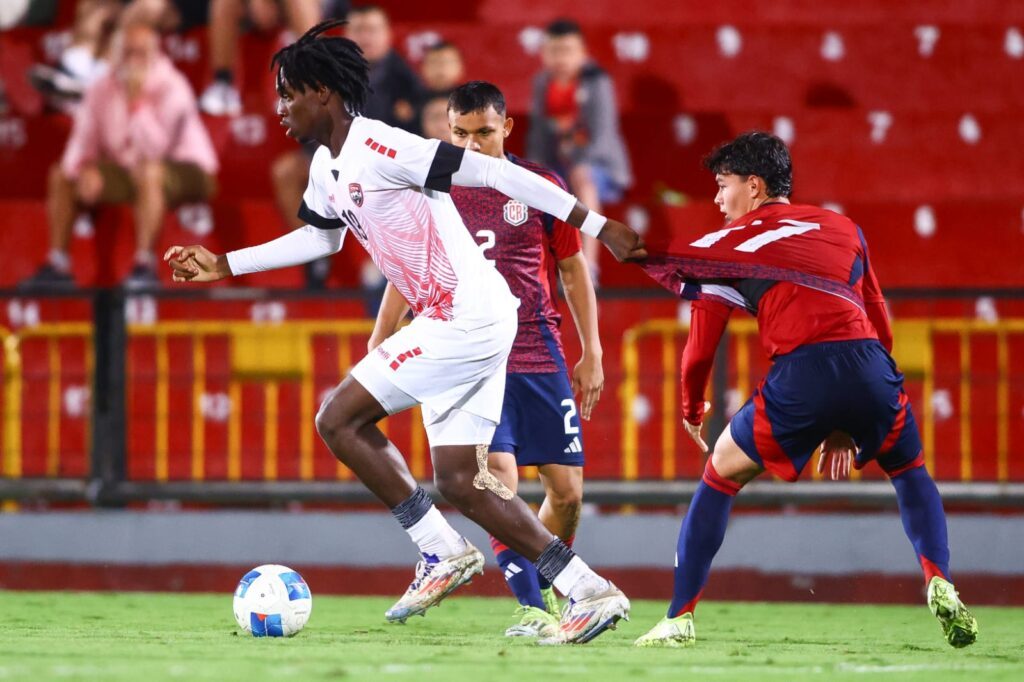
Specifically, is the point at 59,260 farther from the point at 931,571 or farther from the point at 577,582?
the point at 931,571

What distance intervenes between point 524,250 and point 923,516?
67.8 inches

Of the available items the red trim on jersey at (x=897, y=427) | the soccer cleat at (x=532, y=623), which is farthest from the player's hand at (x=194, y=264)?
the red trim on jersey at (x=897, y=427)

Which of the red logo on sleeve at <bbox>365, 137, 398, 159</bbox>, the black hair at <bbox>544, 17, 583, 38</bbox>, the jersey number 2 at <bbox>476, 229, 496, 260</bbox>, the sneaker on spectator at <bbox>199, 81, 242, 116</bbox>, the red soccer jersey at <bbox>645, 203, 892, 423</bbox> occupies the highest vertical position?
the black hair at <bbox>544, 17, 583, 38</bbox>

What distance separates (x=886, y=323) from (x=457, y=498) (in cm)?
158

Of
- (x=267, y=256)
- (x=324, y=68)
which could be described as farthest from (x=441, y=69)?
(x=324, y=68)

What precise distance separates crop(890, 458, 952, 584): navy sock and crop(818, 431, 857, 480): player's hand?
17cm

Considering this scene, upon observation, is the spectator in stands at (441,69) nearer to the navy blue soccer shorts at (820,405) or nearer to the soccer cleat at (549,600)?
the soccer cleat at (549,600)

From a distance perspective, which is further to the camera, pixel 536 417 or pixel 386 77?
pixel 386 77

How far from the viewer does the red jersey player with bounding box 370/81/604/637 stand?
5805 mm

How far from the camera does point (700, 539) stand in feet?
16.9

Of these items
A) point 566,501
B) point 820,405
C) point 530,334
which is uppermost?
point 530,334

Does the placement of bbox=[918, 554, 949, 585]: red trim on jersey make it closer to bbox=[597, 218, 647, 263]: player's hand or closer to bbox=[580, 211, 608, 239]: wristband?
bbox=[597, 218, 647, 263]: player's hand

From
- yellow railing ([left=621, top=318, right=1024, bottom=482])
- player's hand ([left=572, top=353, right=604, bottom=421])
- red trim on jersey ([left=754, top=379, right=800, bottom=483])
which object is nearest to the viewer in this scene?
red trim on jersey ([left=754, top=379, right=800, bottom=483])

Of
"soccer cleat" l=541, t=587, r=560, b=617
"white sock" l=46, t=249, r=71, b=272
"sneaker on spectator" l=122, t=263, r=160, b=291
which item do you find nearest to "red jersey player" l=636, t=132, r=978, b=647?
"soccer cleat" l=541, t=587, r=560, b=617
